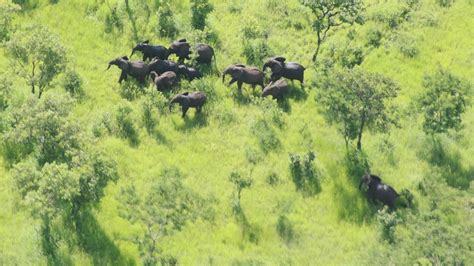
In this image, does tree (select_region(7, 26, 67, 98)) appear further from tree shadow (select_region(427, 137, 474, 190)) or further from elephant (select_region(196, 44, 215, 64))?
tree shadow (select_region(427, 137, 474, 190))

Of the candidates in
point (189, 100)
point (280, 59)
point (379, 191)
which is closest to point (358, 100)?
point (379, 191)

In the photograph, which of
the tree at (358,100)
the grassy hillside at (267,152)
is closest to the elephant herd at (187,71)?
the grassy hillside at (267,152)

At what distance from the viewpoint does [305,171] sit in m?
36.6

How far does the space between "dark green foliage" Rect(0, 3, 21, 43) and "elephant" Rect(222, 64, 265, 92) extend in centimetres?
1521

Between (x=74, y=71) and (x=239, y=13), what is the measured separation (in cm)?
1447

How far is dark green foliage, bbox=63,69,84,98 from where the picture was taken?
A: 4062 centimetres

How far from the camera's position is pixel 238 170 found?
116ft

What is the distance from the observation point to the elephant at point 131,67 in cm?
4134

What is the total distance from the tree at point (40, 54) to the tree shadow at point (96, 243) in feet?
33.4

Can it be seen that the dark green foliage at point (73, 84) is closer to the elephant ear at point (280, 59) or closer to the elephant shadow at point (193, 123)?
the elephant shadow at point (193, 123)

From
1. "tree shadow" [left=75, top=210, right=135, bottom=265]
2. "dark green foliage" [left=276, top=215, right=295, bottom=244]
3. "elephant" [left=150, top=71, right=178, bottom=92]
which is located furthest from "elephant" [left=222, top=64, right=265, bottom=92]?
"tree shadow" [left=75, top=210, right=135, bottom=265]

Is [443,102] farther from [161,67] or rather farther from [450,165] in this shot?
[161,67]

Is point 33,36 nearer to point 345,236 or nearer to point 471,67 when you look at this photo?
point 345,236

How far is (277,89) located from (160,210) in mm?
12573
